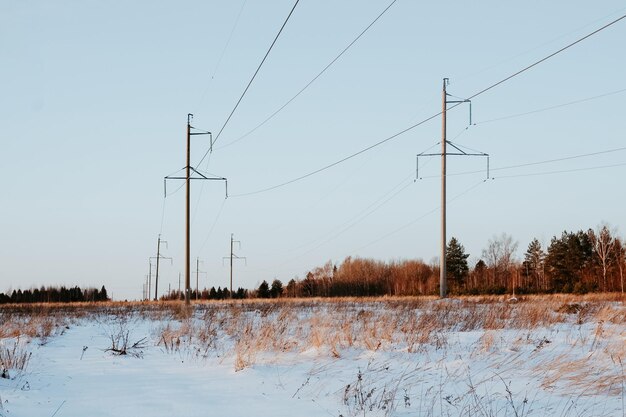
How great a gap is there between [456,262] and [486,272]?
7102mm

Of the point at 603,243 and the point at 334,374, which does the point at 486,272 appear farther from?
the point at 334,374

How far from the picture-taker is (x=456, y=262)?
8388cm

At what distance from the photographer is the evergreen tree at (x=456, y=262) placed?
82875 mm

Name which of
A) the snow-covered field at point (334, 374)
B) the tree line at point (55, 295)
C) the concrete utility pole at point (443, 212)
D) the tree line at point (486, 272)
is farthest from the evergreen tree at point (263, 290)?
the snow-covered field at point (334, 374)

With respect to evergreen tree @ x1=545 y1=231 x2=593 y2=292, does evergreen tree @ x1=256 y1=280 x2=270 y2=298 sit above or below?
below

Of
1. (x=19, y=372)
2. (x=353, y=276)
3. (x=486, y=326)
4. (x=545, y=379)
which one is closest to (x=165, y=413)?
(x=19, y=372)

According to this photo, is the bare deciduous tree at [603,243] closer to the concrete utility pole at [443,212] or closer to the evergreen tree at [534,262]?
the evergreen tree at [534,262]

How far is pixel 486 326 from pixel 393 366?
14.7ft

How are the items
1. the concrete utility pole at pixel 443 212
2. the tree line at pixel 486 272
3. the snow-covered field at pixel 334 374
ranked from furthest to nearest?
1. the tree line at pixel 486 272
2. the concrete utility pole at pixel 443 212
3. the snow-covered field at pixel 334 374

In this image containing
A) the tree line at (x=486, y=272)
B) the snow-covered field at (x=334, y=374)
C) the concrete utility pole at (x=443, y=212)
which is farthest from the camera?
the tree line at (x=486, y=272)

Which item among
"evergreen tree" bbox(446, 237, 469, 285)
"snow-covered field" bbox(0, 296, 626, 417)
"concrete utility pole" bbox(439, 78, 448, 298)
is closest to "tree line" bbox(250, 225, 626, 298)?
"evergreen tree" bbox(446, 237, 469, 285)

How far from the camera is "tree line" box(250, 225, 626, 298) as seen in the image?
73312 millimetres

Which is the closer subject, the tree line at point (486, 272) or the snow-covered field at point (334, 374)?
the snow-covered field at point (334, 374)

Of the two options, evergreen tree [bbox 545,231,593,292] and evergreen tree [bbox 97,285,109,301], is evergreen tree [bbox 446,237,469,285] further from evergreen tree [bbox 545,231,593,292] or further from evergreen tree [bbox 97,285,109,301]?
evergreen tree [bbox 97,285,109,301]
